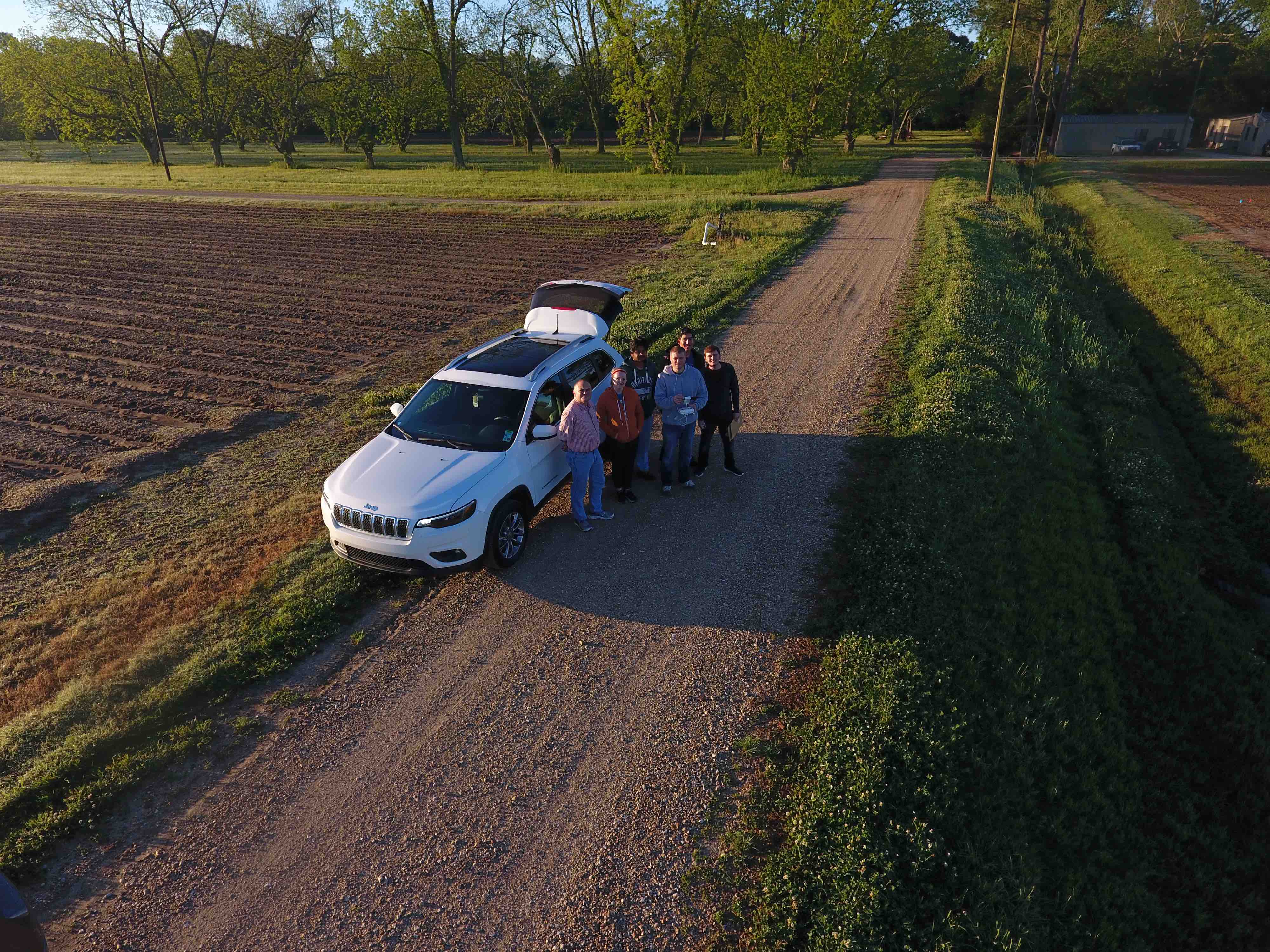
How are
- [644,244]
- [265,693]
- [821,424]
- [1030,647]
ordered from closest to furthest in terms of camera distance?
[265,693]
[1030,647]
[821,424]
[644,244]

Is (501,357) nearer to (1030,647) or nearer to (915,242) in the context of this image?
(1030,647)

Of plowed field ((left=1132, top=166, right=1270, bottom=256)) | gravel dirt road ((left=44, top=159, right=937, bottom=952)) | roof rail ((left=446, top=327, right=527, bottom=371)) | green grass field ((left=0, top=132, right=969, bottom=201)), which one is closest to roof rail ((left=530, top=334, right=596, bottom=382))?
roof rail ((left=446, top=327, right=527, bottom=371))

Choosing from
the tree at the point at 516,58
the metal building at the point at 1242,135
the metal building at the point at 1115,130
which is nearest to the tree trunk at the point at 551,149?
the tree at the point at 516,58

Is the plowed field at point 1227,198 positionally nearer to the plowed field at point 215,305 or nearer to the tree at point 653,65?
the plowed field at point 215,305

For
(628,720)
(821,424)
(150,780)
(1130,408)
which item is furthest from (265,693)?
(1130,408)

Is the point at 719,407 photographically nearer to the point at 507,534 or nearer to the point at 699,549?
the point at 699,549

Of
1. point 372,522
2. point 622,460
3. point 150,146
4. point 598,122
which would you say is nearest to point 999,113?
point 622,460

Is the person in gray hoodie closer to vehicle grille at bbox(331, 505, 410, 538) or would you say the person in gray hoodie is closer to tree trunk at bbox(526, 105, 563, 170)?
A: vehicle grille at bbox(331, 505, 410, 538)
